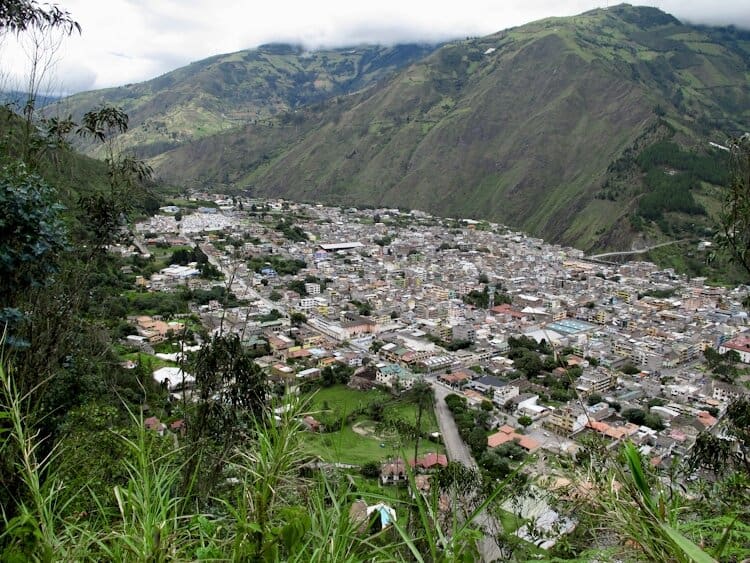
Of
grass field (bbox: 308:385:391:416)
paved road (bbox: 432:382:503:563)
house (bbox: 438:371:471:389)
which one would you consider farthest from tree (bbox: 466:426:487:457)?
house (bbox: 438:371:471:389)

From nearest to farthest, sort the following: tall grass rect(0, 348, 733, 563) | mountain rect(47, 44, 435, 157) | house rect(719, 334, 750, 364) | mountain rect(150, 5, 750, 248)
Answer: tall grass rect(0, 348, 733, 563) → house rect(719, 334, 750, 364) → mountain rect(150, 5, 750, 248) → mountain rect(47, 44, 435, 157)

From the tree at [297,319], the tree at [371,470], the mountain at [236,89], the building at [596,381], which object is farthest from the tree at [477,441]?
the mountain at [236,89]

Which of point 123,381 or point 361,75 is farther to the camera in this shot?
point 361,75

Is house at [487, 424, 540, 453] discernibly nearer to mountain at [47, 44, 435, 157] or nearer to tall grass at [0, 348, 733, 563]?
tall grass at [0, 348, 733, 563]

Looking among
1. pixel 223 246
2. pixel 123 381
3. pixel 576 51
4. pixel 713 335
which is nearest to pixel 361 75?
pixel 576 51

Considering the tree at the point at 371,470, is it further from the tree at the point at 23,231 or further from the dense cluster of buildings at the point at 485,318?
the tree at the point at 23,231

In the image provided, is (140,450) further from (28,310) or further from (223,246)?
(223,246)

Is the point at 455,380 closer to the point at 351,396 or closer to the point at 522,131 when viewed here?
the point at 351,396
